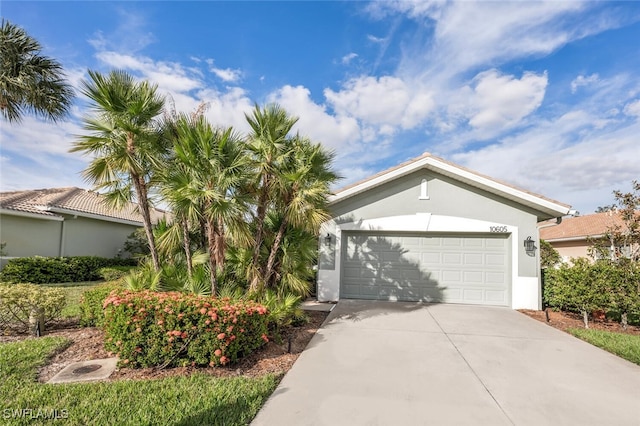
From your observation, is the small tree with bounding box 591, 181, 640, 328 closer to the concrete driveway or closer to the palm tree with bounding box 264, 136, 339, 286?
the concrete driveway

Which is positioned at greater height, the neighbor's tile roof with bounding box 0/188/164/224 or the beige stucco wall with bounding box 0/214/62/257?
the neighbor's tile roof with bounding box 0/188/164/224

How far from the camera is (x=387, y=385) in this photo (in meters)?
3.93

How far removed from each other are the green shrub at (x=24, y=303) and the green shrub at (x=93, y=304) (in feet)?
1.48

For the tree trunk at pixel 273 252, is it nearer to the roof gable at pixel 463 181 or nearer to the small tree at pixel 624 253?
the roof gable at pixel 463 181

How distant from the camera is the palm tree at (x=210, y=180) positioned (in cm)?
536

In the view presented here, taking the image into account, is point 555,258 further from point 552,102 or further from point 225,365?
point 225,365

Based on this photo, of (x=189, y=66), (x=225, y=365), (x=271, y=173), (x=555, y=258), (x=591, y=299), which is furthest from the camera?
(x=555, y=258)

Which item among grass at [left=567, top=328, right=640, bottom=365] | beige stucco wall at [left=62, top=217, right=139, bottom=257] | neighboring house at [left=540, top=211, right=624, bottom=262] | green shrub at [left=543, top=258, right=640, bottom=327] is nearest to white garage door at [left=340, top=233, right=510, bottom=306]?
green shrub at [left=543, top=258, right=640, bottom=327]

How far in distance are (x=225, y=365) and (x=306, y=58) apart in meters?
10.2

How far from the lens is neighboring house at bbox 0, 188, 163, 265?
1270 centimetres

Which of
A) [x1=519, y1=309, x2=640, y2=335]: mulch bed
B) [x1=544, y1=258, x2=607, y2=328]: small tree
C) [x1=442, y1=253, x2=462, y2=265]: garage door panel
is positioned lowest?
[x1=519, y1=309, x2=640, y2=335]: mulch bed

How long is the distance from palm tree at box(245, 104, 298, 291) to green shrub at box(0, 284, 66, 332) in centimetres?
398

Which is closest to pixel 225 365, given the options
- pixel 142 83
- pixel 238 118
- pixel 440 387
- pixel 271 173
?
pixel 440 387

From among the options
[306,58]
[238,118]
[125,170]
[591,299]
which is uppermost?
[306,58]
